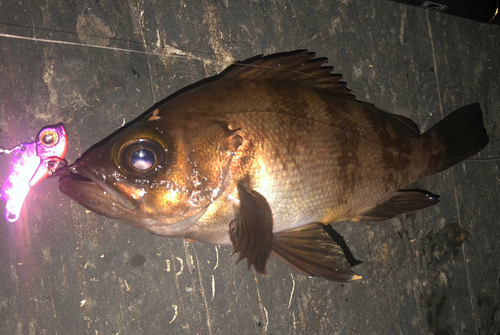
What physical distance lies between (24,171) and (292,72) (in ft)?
4.97

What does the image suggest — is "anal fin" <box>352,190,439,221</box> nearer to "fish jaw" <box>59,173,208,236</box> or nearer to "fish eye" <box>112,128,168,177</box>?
"fish jaw" <box>59,173,208,236</box>

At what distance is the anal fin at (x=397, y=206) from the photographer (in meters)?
2.13

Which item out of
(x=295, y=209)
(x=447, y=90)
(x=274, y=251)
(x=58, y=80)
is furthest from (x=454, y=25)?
(x=58, y=80)

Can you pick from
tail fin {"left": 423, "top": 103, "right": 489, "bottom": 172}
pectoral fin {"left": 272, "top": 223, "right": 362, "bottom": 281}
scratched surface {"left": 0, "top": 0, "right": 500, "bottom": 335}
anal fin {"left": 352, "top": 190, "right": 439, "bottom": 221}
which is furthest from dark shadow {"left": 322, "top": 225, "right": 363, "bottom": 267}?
tail fin {"left": 423, "top": 103, "right": 489, "bottom": 172}

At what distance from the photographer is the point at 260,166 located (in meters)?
1.70

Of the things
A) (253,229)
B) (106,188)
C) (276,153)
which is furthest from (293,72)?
(106,188)

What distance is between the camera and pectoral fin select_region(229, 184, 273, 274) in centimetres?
158

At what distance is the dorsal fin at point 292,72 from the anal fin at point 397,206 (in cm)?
73

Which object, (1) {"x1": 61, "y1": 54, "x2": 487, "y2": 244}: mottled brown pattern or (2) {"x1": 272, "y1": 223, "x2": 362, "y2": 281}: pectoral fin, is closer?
(1) {"x1": 61, "y1": 54, "x2": 487, "y2": 244}: mottled brown pattern

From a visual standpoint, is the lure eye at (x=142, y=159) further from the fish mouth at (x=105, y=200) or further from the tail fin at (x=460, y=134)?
the tail fin at (x=460, y=134)

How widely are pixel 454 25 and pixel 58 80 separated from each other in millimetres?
3091

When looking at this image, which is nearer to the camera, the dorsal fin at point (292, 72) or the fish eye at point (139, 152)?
the fish eye at point (139, 152)

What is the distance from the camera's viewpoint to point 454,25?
2938 mm

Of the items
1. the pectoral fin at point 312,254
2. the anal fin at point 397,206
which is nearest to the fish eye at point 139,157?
the pectoral fin at point 312,254
